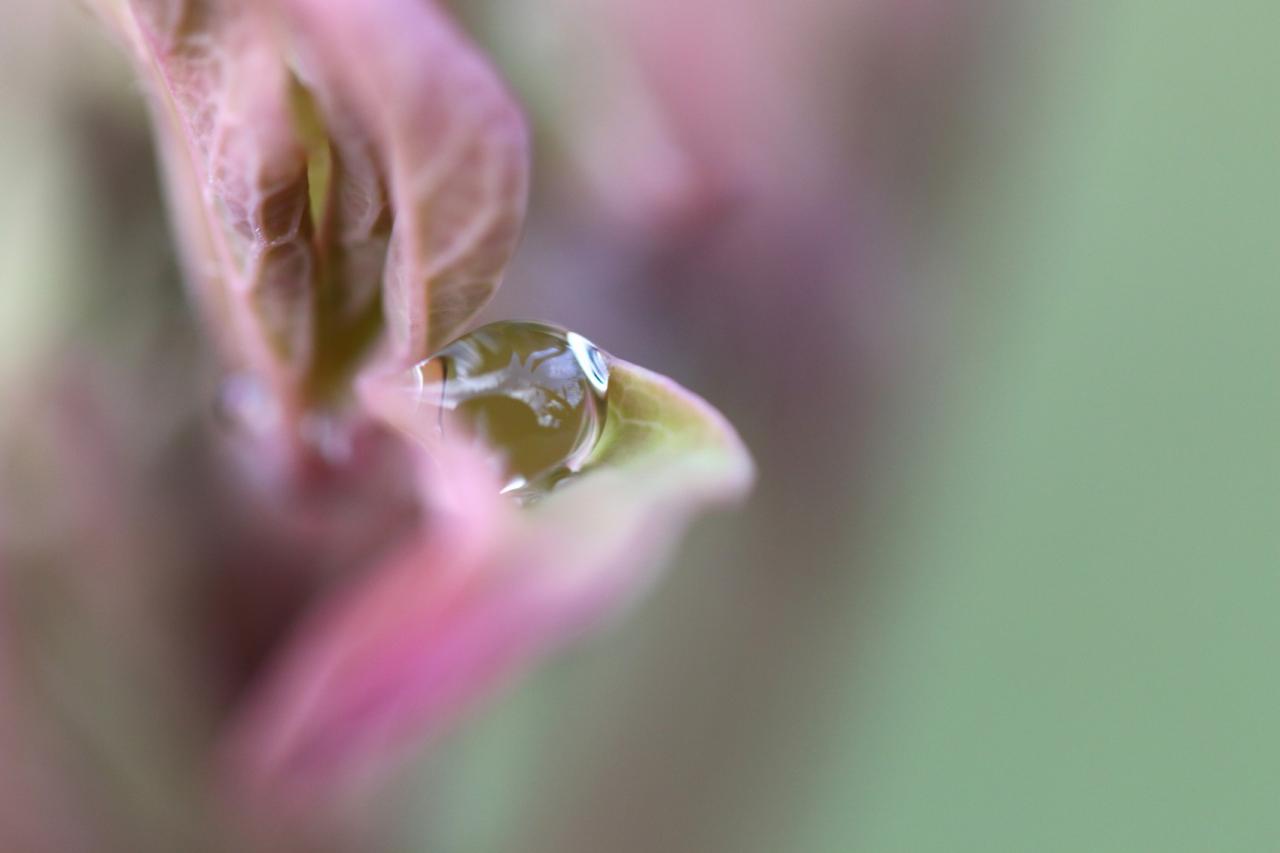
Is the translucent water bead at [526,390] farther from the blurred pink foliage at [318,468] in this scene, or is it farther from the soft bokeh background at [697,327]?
the soft bokeh background at [697,327]

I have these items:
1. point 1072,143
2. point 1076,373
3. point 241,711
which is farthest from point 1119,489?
point 241,711

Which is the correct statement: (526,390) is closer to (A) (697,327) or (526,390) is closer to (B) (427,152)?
(B) (427,152)

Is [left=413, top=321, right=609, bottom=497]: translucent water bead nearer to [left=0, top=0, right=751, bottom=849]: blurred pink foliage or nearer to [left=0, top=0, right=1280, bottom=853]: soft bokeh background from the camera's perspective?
[left=0, top=0, right=751, bottom=849]: blurred pink foliage

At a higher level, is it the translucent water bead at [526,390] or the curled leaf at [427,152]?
the curled leaf at [427,152]

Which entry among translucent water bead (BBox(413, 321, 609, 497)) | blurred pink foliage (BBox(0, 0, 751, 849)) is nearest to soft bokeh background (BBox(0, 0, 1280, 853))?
blurred pink foliage (BBox(0, 0, 751, 849))

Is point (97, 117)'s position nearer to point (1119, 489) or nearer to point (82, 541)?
point (82, 541)

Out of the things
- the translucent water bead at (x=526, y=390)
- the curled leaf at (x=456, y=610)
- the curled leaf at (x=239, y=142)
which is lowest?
the curled leaf at (x=456, y=610)

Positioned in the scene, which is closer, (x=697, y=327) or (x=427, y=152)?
(x=427, y=152)

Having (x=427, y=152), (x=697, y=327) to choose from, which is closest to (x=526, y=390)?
(x=427, y=152)

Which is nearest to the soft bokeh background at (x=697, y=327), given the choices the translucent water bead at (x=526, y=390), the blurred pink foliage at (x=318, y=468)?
the blurred pink foliage at (x=318, y=468)
